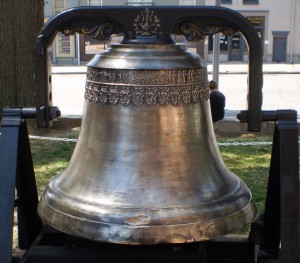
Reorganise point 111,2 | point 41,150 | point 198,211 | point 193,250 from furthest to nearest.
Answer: point 111,2
point 41,150
point 193,250
point 198,211

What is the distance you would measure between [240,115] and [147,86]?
451 mm

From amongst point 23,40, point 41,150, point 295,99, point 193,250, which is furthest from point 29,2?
point 295,99

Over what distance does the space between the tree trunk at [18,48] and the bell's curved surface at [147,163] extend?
5.70m

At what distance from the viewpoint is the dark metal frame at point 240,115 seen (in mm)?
2408

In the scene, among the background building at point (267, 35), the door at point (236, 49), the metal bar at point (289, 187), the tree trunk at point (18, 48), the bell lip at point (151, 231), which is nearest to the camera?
the bell lip at point (151, 231)

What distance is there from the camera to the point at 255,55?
2436 millimetres

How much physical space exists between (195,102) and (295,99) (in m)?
11.8

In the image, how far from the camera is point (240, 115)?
2.57m

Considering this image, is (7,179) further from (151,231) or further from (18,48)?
(18,48)

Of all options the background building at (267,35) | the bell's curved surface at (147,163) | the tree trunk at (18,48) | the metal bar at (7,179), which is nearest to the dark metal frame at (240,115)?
the metal bar at (7,179)

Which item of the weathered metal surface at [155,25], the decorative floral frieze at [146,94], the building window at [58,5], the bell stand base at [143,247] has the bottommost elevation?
the bell stand base at [143,247]

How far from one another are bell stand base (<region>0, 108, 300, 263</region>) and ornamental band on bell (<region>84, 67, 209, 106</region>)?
30cm

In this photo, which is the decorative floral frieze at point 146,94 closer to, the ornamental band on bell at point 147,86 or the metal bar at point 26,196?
the ornamental band on bell at point 147,86

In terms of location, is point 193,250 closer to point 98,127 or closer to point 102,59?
point 98,127
